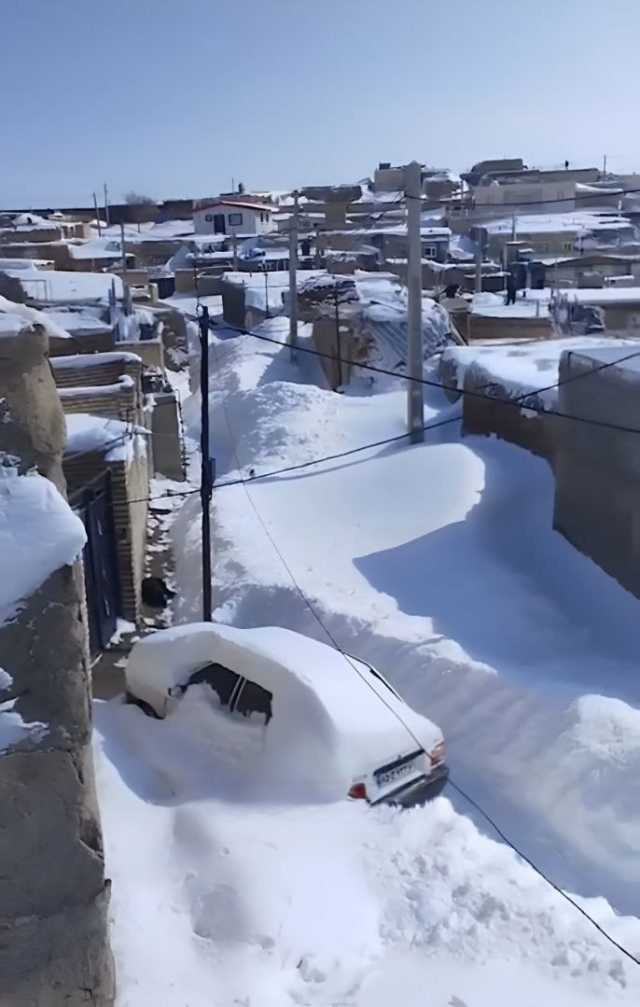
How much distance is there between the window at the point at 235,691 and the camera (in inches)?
302

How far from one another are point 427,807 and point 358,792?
0.56 meters

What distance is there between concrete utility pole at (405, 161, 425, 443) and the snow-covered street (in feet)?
3.94

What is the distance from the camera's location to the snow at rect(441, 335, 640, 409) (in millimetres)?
14008

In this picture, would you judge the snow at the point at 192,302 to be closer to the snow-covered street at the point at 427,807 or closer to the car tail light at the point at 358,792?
the snow-covered street at the point at 427,807

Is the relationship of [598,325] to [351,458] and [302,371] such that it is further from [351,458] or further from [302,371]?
[351,458]

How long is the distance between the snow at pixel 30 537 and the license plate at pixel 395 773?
3963 mm

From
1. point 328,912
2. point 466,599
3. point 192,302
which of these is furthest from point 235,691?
point 192,302

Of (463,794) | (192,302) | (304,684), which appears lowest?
(192,302)

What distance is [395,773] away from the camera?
7.44 m

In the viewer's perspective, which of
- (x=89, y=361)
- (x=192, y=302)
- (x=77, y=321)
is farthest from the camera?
(x=192, y=302)

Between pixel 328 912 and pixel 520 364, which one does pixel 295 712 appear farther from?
pixel 520 364

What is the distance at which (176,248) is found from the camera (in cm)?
6619

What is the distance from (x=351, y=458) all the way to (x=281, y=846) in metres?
11.4

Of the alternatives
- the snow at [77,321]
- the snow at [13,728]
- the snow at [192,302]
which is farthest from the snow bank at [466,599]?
the snow at [192,302]
